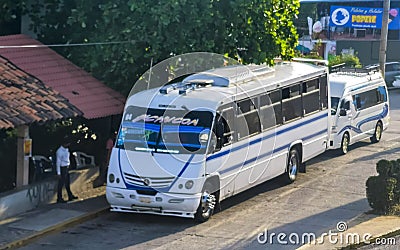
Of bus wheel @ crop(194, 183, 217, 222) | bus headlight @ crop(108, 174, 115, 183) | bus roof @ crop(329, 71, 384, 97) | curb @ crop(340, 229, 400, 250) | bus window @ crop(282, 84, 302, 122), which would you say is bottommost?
curb @ crop(340, 229, 400, 250)

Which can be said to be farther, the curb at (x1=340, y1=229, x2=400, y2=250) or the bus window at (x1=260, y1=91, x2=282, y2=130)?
the bus window at (x1=260, y1=91, x2=282, y2=130)

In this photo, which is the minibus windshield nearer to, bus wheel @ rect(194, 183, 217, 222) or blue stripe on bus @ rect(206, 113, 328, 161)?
blue stripe on bus @ rect(206, 113, 328, 161)

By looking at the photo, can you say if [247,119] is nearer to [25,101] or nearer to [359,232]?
[359,232]

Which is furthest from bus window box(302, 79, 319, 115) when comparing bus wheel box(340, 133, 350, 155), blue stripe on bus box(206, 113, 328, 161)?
bus wheel box(340, 133, 350, 155)

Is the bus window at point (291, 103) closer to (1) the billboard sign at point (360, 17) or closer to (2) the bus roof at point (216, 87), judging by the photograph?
(2) the bus roof at point (216, 87)

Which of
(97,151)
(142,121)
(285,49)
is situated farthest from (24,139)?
(285,49)

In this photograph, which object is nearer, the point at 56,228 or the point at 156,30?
the point at 56,228

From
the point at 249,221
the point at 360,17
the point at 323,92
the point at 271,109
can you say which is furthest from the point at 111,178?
the point at 360,17

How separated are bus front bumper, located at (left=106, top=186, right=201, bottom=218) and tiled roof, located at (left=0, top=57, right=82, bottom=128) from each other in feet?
6.96

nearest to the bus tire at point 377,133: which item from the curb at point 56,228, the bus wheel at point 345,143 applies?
the bus wheel at point 345,143

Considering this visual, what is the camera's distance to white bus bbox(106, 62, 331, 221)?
15875mm

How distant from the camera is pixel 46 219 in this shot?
16141 mm

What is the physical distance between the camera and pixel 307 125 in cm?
2058

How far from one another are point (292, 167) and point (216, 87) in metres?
3.89
